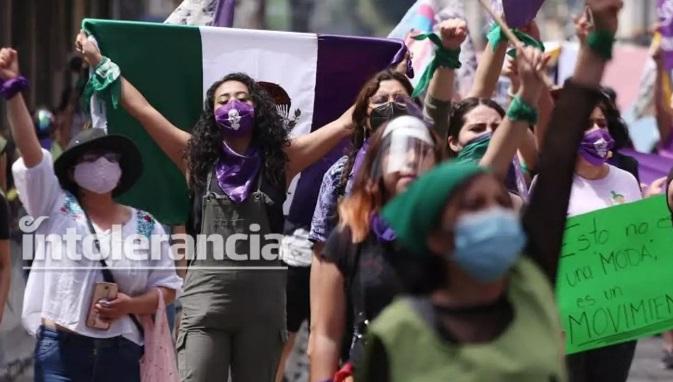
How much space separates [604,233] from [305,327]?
16.3ft

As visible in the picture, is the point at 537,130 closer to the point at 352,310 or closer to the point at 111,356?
the point at 111,356

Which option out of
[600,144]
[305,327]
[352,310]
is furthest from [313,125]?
[305,327]

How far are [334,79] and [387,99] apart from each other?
1696 millimetres

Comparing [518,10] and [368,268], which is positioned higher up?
[518,10]

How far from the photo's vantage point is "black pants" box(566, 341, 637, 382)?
696 centimetres

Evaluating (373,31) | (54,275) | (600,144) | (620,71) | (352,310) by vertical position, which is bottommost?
(352,310)

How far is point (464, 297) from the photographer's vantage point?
3.84m

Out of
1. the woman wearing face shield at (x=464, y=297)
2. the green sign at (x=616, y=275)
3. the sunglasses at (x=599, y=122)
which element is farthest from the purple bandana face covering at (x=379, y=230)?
the sunglasses at (x=599, y=122)

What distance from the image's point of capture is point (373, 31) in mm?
43375

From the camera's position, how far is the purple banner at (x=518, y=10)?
281 inches

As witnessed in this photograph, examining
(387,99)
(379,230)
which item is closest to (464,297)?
(379,230)

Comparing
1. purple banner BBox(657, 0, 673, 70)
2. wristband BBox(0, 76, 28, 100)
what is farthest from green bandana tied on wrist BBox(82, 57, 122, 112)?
purple banner BBox(657, 0, 673, 70)

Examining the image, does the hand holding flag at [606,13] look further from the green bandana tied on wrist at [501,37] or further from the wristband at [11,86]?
the wristband at [11,86]

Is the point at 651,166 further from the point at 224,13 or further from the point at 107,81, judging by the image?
the point at 107,81
